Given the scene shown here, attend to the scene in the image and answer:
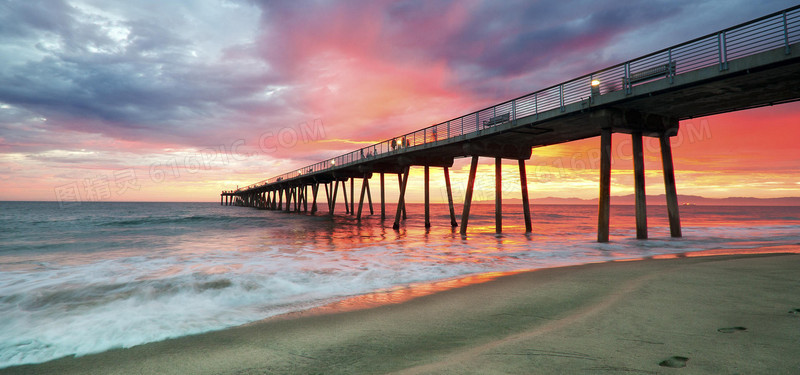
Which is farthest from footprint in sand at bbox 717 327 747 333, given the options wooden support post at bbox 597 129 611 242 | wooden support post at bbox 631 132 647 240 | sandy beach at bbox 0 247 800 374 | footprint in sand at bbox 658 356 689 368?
wooden support post at bbox 631 132 647 240

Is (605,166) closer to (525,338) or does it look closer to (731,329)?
(731,329)

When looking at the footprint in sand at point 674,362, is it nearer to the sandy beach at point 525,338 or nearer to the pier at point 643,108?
the sandy beach at point 525,338

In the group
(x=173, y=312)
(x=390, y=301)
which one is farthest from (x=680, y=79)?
(x=173, y=312)

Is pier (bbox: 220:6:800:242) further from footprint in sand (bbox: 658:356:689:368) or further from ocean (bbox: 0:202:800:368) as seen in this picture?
footprint in sand (bbox: 658:356:689:368)

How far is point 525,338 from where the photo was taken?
3.19m

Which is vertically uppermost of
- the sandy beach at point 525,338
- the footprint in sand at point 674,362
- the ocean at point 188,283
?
the footprint in sand at point 674,362

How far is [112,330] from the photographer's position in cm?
453

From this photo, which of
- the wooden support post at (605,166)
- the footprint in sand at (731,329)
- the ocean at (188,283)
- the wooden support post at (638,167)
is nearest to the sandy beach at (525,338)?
the footprint in sand at (731,329)

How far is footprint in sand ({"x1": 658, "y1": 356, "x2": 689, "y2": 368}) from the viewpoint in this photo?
2.47m

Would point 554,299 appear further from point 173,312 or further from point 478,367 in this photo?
point 173,312

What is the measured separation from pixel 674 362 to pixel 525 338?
1109mm

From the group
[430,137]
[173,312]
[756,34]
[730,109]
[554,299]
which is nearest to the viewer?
[554,299]

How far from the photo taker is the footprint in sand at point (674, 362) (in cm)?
247

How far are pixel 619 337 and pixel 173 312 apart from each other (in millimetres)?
6182
